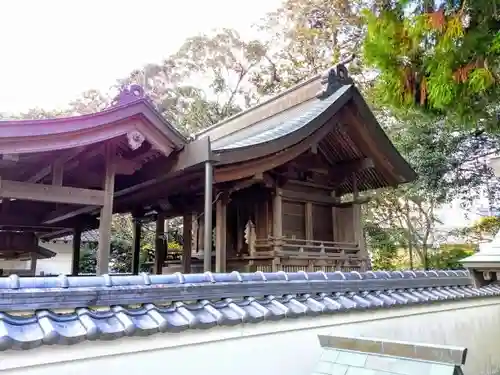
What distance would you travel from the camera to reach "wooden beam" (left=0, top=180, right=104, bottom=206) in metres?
5.19

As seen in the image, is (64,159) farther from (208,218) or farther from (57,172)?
(208,218)

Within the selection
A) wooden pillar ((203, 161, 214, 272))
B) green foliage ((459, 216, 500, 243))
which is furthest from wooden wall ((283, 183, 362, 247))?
green foliage ((459, 216, 500, 243))

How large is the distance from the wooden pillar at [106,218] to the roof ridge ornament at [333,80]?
4592 mm

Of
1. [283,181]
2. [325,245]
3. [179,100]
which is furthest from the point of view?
[179,100]

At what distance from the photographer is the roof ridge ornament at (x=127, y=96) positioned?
5.34 m

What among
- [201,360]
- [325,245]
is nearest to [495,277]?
[325,245]

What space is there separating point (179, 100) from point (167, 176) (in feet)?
63.7

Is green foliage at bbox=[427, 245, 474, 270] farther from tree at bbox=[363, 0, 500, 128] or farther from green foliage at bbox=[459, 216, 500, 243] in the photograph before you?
tree at bbox=[363, 0, 500, 128]

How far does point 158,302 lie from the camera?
2.94 meters

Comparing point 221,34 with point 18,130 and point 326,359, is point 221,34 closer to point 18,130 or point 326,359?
point 18,130

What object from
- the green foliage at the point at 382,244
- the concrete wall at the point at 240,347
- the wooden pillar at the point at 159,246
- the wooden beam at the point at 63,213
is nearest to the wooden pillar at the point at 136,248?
the wooden pillar at the point at 159,246

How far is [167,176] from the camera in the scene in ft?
20.6

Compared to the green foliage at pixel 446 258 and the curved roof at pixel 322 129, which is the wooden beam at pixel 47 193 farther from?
the green foliage at pixel 446 258

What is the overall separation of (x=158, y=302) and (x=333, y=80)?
22.7 ft
